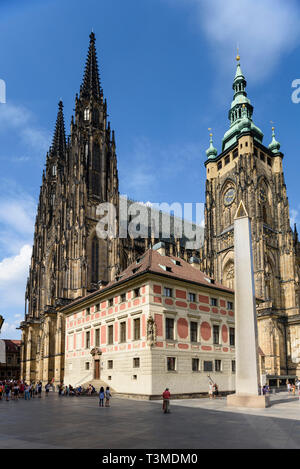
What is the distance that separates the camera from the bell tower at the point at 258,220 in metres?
57.8

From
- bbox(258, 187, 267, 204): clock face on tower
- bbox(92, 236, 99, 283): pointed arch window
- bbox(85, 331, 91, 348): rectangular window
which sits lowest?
bbox(85, 331, 91, 348): rectangular window

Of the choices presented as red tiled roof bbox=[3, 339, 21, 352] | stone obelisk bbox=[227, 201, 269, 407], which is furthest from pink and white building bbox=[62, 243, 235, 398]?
red tiled roof bbox=[3, 339, 21, 352]

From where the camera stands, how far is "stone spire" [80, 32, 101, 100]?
7425 centimetres

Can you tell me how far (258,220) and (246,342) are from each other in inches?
1760

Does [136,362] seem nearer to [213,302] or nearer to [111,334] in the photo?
[111,334]

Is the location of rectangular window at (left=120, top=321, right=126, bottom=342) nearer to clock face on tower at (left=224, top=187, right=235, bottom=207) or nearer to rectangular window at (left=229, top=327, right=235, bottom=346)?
rectangular window at (left=229, top=327, right=235, bottom=346)

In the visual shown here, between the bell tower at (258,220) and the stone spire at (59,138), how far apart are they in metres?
32.3

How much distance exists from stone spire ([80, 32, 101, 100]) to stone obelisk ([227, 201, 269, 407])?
199 ft

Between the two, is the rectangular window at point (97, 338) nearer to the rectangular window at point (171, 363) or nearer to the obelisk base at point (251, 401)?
the rectangular window at point (171, 363)

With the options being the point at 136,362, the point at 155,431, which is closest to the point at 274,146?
the point at 136,362

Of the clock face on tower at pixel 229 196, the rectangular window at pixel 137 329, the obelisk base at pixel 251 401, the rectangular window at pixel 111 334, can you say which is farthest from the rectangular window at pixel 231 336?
the clock face on tower at pixel 229 196

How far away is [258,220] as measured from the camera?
62906 millimetres
